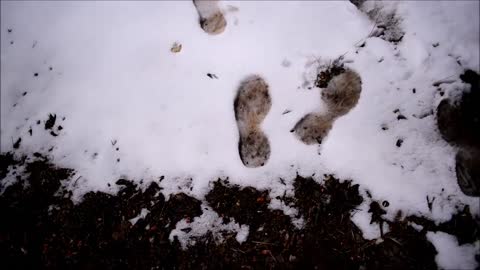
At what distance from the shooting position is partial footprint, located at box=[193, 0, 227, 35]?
8.32 feet

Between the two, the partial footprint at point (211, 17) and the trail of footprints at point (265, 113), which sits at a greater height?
the partial footprint at point (211, 17)

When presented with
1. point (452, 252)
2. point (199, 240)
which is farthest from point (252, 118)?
point (452, 252)

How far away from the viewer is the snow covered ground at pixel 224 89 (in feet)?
7.96

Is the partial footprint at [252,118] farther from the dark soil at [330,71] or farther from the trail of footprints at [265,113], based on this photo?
the dark soil at [330,71]

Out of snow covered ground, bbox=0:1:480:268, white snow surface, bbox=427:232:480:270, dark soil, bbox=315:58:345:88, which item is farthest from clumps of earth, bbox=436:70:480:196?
dark soil, bbox=315:58:345:88

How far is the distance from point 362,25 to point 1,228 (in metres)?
3.53

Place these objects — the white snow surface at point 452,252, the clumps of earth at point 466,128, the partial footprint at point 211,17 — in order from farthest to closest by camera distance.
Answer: the partial footprint at point 211,17 < the white snow surface at point 452,252 < the clumps of earth at point 466,128

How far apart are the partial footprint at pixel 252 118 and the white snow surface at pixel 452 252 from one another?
5.20ft

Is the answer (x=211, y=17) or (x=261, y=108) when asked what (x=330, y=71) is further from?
(x=211, y=17)

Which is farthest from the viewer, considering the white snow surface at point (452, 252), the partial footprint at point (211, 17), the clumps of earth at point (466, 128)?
the partial footprint at point (211, 17)

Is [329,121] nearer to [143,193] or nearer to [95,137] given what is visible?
[143,193]

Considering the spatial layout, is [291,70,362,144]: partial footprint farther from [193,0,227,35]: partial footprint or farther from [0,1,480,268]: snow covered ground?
[193,0,227,35]: partial footprint

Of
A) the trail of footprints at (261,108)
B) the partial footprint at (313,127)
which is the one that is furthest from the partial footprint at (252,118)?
the partial footprint at (313,127)

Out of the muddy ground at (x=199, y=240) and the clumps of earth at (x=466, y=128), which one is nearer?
the clumps of earth at (x=466, y=128)
